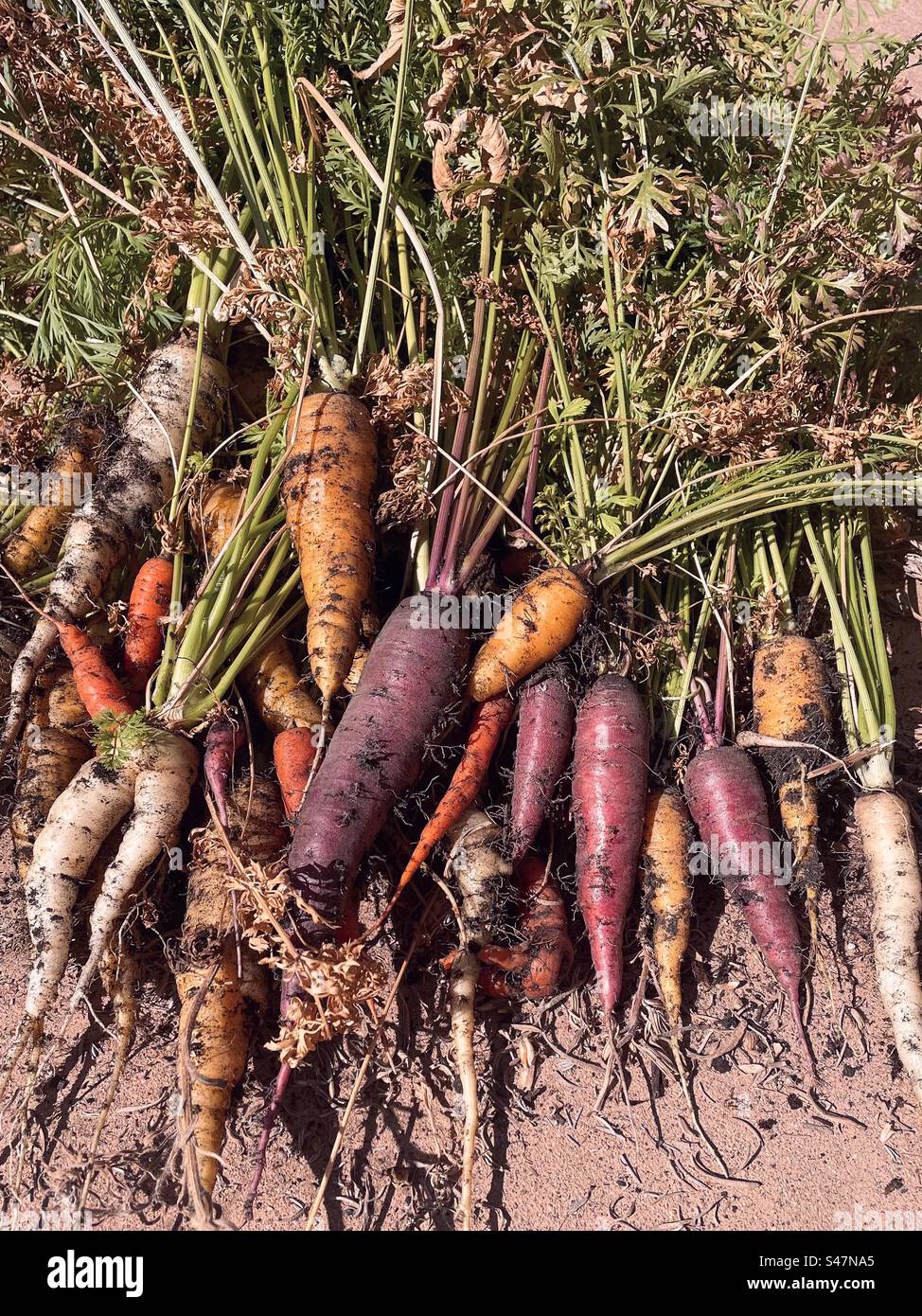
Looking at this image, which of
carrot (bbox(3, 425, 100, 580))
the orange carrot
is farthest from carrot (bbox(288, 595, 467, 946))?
carrot (bbox(3, 425, 100, 580))

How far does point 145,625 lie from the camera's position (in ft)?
10.0

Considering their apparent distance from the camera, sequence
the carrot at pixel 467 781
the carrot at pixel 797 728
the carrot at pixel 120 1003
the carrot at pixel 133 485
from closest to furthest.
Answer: the carrot at pixel 120 1003, the carrot at pixel 467 781, the carrot at pixel 797 728, the carrot at pixel 133 485

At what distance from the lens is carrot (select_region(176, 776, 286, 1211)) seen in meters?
2.44

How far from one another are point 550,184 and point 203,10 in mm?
1603

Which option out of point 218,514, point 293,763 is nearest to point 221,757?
point 293,763

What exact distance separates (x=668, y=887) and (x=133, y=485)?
2.33 m

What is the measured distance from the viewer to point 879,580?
3.74m

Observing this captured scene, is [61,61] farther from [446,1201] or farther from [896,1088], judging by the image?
[896,1088]

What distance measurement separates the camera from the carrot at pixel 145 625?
10.0 feet

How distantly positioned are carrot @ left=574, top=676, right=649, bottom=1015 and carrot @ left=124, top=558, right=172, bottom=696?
149 cm

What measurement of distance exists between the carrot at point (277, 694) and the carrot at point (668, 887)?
1196mm

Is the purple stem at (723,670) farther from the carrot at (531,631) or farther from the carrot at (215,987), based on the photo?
the carrot at (215,987)

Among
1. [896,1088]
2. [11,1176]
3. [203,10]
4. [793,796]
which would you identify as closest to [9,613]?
[11,1176]

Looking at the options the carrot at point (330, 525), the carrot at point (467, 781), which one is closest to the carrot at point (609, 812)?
the carrot at point (467, 781)
